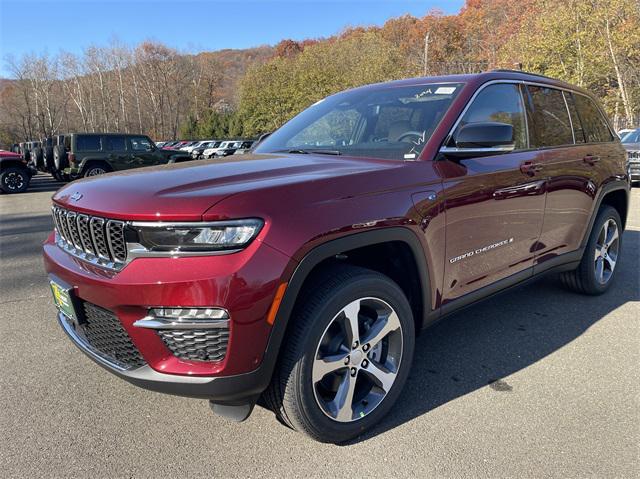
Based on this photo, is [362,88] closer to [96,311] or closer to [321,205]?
[321,205]

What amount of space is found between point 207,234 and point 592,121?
12.8ft

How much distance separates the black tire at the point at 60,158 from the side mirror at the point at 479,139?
50.8 feet

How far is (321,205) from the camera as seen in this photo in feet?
6.68

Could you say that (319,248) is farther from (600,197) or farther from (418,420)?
(600,197)

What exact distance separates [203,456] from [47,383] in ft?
4.29

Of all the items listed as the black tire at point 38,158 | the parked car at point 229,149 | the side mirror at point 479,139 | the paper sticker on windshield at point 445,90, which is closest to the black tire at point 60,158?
the black tire at point 38,158

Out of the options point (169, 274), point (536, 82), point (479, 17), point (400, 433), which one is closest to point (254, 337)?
point (169, 274)

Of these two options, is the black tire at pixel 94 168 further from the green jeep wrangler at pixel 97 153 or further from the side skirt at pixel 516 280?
the side skirt at pixel 516 280

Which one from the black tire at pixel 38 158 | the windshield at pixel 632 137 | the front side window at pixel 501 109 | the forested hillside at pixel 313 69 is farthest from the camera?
the forested hillside at pixel 313 69

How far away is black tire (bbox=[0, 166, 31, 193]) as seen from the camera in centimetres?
1407

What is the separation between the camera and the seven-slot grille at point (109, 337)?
2.01m

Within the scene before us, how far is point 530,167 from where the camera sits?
10.4ft

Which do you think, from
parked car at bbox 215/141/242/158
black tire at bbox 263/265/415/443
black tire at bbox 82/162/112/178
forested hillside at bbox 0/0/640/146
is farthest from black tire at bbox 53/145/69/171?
forested hillside at bbox 0/0/640/146

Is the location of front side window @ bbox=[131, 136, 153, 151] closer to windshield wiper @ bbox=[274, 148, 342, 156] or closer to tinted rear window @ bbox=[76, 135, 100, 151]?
tinted rear window @ bbox=[76, 135, 100, 151]
